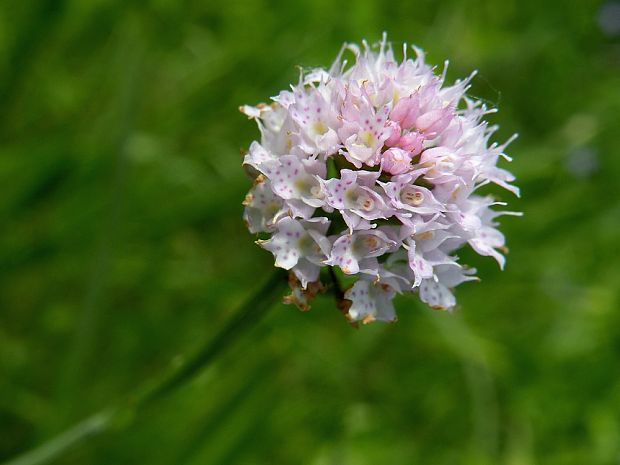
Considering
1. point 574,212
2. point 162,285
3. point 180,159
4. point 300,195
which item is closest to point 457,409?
point 574,212

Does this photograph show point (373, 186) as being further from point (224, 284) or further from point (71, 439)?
point (224, 284)

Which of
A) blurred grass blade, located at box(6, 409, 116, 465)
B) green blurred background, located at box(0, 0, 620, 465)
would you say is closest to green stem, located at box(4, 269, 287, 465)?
blurred grass blade, located at box(6, 409, 116, 465)

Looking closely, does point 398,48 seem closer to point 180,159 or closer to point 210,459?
point 180,159

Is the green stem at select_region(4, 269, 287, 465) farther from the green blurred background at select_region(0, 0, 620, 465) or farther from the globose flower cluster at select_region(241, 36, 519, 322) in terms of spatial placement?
the green blurred background at select_region(0, 0, 620, 465)

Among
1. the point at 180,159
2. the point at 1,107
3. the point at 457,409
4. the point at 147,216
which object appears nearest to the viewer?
the point at 1,107

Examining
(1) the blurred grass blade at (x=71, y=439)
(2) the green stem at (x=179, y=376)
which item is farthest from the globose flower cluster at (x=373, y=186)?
(1) the blurred grass blade at (x=71, y=439)

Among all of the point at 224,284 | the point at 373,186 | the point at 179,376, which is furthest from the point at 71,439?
the point at 224,284

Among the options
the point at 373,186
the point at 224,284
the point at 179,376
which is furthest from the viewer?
the point at 224,284
